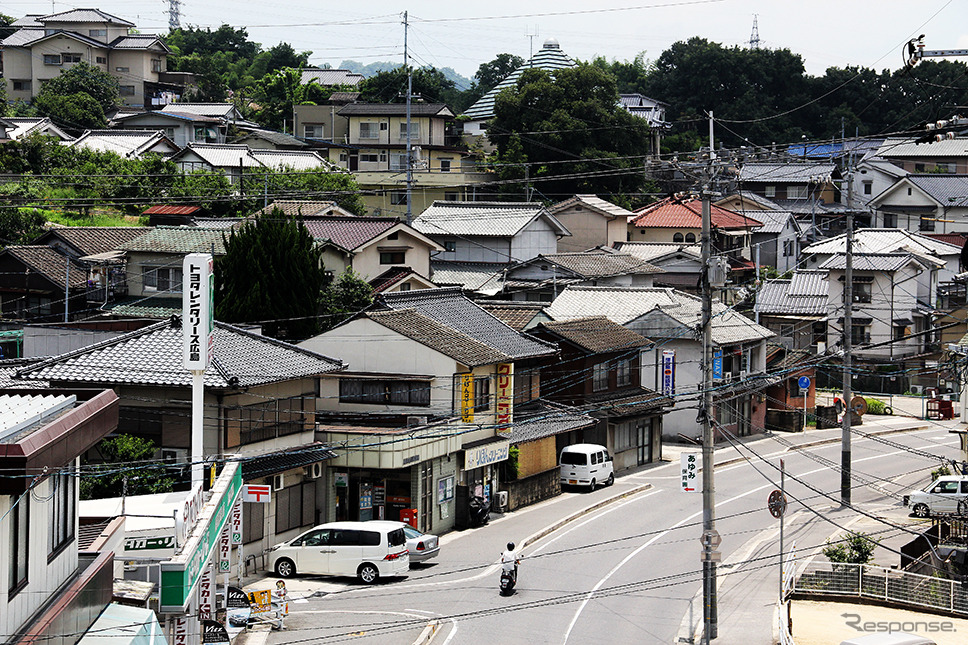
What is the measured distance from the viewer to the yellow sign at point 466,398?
34.9 m

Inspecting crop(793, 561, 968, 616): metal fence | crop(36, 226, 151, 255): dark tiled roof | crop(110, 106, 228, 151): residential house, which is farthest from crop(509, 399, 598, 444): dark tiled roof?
crop(110, 106, 228, 151): residential house

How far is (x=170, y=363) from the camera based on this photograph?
28609 millimetres

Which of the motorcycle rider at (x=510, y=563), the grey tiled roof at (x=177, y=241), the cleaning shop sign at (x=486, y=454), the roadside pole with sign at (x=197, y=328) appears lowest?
the motorcycle rider at (x=510, y=563)

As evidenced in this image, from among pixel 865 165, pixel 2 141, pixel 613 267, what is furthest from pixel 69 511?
pixel 865 165

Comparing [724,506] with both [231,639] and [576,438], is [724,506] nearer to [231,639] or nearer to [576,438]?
[576,438]

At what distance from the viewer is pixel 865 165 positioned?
88875 millimetres

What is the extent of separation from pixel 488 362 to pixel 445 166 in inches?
1793

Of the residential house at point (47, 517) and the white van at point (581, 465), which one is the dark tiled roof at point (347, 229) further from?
the residential house at point (47, 517)

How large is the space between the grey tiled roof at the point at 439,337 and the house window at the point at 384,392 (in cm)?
138

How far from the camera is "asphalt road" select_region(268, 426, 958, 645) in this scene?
24.5m

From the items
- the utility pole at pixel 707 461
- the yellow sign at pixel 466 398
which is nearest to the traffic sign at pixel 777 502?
the utility pole at pixel 707 461

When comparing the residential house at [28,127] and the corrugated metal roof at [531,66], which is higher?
the corrugated metal roof at [531,66]

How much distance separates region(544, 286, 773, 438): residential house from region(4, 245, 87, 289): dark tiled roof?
20551 millimetres

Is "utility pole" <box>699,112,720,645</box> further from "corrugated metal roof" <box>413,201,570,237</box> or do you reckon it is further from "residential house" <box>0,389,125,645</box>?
"corrugated metal roof" <box>413,201,570,237</box>
